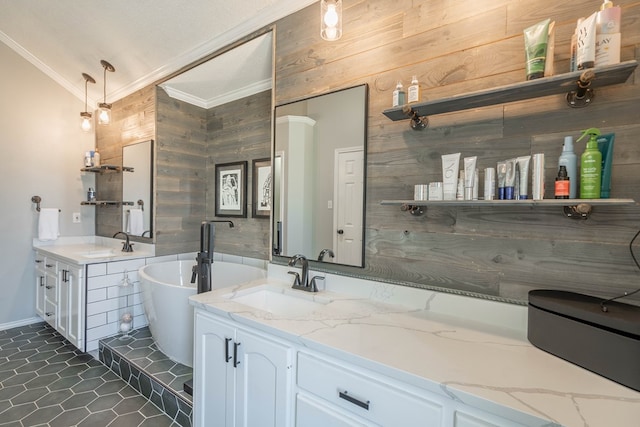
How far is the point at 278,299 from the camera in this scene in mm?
1757

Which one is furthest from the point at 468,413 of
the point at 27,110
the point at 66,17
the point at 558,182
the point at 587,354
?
the point at 27,110

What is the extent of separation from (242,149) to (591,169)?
104 inches

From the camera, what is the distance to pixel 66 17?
250 centimetres

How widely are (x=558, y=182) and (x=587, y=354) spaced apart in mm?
550

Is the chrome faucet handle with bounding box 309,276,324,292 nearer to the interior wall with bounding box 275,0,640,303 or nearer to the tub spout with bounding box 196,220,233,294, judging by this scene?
the interior wall with bounding box 275,0,640,303

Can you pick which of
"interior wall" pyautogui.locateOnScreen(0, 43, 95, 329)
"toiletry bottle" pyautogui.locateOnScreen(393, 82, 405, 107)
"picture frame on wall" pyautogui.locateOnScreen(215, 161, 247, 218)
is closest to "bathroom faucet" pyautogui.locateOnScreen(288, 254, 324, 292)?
"toiletry bottle" pyautogui.locateOnScreen(393, 82, 405, 107)

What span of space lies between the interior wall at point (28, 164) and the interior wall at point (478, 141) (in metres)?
3.28

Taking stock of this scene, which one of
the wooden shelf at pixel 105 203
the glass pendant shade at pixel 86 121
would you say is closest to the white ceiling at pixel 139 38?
the glass pendant shade at pixel 86 121

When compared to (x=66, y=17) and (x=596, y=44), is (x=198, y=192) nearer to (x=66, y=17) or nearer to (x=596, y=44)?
(x=66, y=17)

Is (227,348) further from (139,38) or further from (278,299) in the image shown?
(139,38)

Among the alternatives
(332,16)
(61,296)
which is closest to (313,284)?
(332,16)

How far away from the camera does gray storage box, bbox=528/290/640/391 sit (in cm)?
81

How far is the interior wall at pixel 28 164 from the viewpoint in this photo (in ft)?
10.00

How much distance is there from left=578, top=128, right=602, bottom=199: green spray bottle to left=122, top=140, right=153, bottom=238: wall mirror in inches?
126
